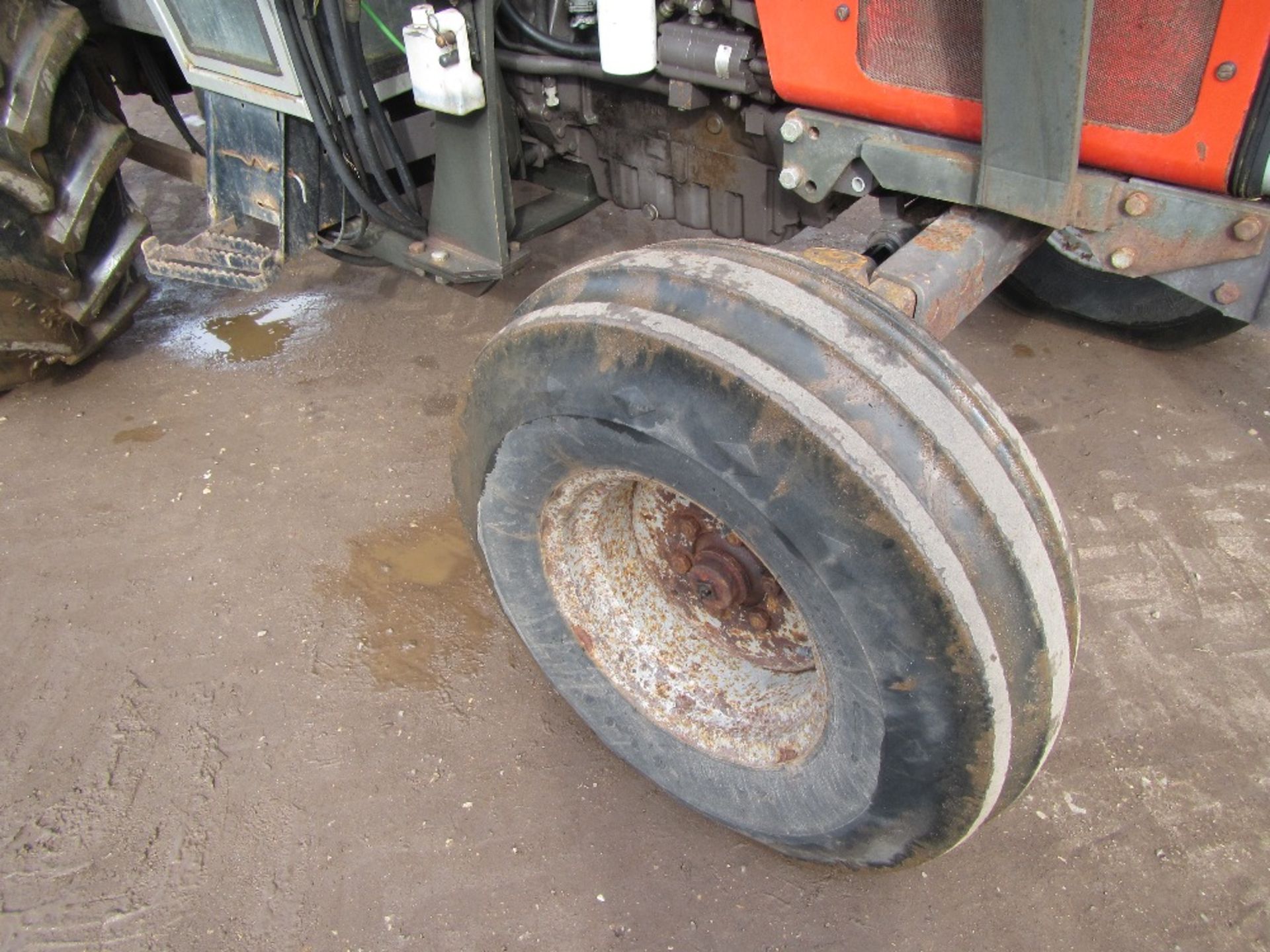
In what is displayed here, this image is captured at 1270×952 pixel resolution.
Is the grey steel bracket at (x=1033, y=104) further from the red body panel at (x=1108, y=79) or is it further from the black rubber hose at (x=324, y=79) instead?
the black rubber hose at (x=324, y=79)

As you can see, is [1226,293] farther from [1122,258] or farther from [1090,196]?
[1090,196]

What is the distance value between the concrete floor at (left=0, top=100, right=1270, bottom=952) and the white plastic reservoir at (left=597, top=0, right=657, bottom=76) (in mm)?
1313

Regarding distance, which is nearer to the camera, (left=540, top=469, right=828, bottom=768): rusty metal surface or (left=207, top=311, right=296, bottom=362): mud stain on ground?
(left=540, top=469, right=828, bottom=768): rusty metal surface

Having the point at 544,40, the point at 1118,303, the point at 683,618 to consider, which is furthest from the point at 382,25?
the point at 1118,303

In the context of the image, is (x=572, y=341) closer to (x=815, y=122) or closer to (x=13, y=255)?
(x=815, y=122)

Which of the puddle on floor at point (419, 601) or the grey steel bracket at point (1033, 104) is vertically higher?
the grey steel bracket at point (1033, 104)

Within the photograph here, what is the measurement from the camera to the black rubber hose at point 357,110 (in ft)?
7.57

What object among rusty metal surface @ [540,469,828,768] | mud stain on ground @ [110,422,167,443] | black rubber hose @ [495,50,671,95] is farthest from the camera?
mud stain on ground @ [110,422,167,443]

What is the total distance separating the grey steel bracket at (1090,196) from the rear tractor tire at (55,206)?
86.8 inches

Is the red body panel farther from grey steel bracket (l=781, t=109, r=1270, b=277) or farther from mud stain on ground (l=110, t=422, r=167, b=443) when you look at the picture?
mud stain on ground (l=110, t=422, r=167, b=443)

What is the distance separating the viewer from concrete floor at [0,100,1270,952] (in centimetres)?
189

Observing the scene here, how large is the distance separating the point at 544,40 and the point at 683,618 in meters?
1.52

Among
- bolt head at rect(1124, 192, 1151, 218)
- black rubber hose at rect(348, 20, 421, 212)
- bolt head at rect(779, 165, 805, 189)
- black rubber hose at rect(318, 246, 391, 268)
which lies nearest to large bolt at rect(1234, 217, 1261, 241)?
bolt head at rect(1124, 192, 1151, 218)

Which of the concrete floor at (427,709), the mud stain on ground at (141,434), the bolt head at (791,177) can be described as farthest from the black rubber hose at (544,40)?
the mud stain on ground at (141,434)
